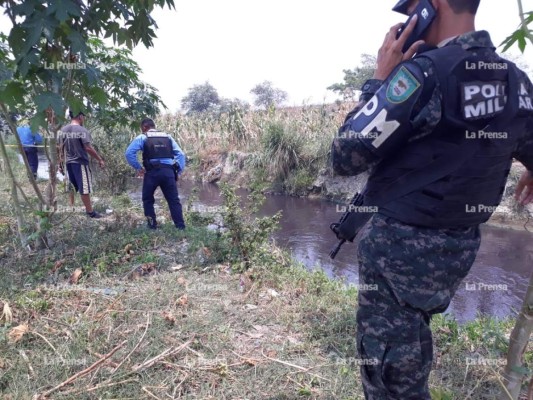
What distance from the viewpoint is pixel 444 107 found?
121cm

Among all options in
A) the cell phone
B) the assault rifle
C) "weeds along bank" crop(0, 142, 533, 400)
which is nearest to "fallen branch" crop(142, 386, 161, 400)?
"weeds along bank" crop(0, 142, 533, 400)

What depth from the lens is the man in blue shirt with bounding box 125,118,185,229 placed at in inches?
203

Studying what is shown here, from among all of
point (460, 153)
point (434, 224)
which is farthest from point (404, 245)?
point (460, 153)

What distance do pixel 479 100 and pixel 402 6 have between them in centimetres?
47

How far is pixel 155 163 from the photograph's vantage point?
17.0 feet

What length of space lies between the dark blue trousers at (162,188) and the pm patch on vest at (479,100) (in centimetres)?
450

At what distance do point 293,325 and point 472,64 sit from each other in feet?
7.15

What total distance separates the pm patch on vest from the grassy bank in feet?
3.88

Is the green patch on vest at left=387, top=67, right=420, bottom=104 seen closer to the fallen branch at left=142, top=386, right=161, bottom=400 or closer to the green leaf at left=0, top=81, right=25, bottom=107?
the fallen branch at left=142, top=386, right=161, bottom=400

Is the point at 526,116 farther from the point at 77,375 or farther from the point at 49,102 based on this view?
the point at 49,102

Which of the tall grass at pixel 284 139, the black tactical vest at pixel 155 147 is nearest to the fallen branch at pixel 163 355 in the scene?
the black tactical vest at pixel 155 147

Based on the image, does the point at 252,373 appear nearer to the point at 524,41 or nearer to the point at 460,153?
the point at 460,153

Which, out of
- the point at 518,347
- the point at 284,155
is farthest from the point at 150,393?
the point at 284,155

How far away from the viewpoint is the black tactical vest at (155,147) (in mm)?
5133
